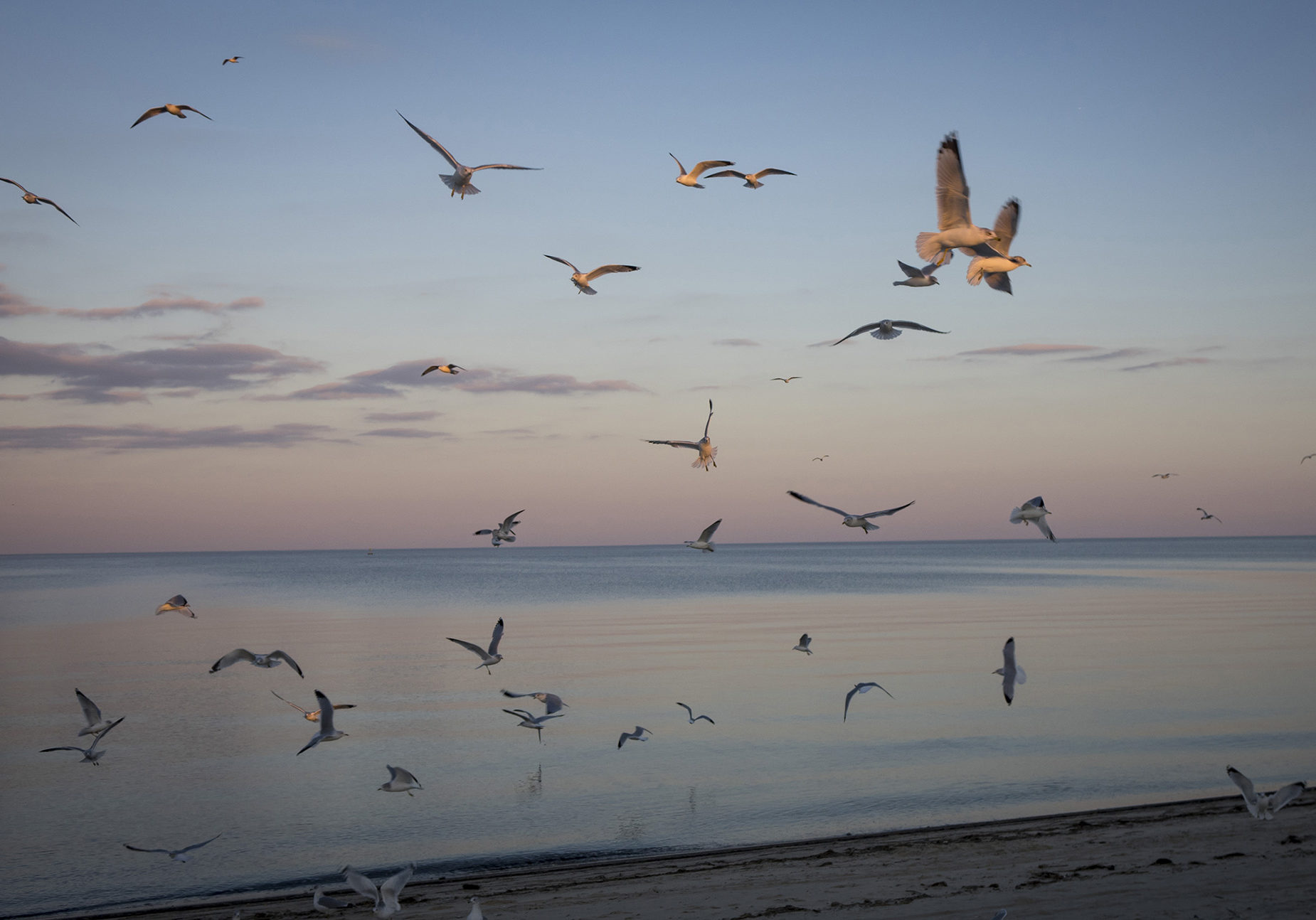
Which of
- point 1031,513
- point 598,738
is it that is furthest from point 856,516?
point 598,738

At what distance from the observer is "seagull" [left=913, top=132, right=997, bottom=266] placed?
10.8 metres

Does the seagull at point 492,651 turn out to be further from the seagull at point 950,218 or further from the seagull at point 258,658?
the seagull at point 950,218

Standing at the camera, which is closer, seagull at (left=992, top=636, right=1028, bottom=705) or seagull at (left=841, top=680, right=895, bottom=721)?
seagull at (left=992, top=636, right=1028, bottom=705)

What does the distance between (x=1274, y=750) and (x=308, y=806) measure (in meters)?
20.4

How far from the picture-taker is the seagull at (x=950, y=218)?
35.3ft

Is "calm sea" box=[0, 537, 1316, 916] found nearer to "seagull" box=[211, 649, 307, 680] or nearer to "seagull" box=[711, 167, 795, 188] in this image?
"seagull" box=[211, 649, 307, 680]

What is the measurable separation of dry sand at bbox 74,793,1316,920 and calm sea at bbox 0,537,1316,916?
159 centimetres

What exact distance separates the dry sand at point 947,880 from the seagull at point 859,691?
2603 millimetres

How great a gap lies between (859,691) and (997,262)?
32.1ft

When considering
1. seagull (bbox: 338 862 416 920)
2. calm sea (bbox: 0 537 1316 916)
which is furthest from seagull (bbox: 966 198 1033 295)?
calm sea (bbox: 0 537 1316 916)

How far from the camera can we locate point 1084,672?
34562 mm

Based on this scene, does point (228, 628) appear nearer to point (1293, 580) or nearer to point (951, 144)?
point (951, 144)

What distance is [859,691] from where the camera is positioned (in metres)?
18.6

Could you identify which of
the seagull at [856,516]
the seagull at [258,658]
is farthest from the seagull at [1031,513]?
the seagull at [258,658]
